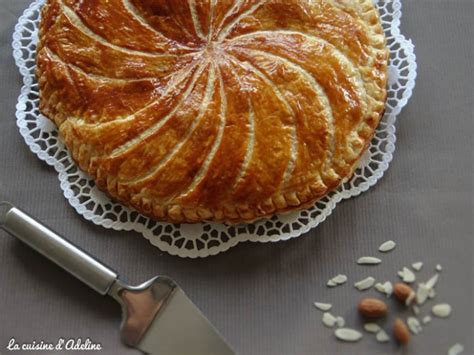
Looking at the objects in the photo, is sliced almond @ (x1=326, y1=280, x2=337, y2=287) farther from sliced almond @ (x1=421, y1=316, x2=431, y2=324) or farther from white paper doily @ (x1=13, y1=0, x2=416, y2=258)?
sliced almond @ (x1=421, y1=316, x2=431, y2=324)

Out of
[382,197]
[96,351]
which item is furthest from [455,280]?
[96,351]

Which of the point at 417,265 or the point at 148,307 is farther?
the point at 417,265

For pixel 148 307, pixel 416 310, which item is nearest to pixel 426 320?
pixel 416 310

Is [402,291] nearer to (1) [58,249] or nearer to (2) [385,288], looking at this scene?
(2) [385,288]

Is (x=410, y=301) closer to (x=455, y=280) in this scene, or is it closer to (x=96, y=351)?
(x=455, y=280)

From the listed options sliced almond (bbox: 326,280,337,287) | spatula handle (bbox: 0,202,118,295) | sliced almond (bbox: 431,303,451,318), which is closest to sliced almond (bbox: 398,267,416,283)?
sliced almond (bbox: 431,303,451,318)

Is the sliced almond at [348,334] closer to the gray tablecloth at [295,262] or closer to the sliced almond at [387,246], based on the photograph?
the gray tablecloth at [295,262]

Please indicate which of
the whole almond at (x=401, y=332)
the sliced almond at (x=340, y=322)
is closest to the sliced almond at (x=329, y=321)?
the sliced almond at (x=340, y=322)
